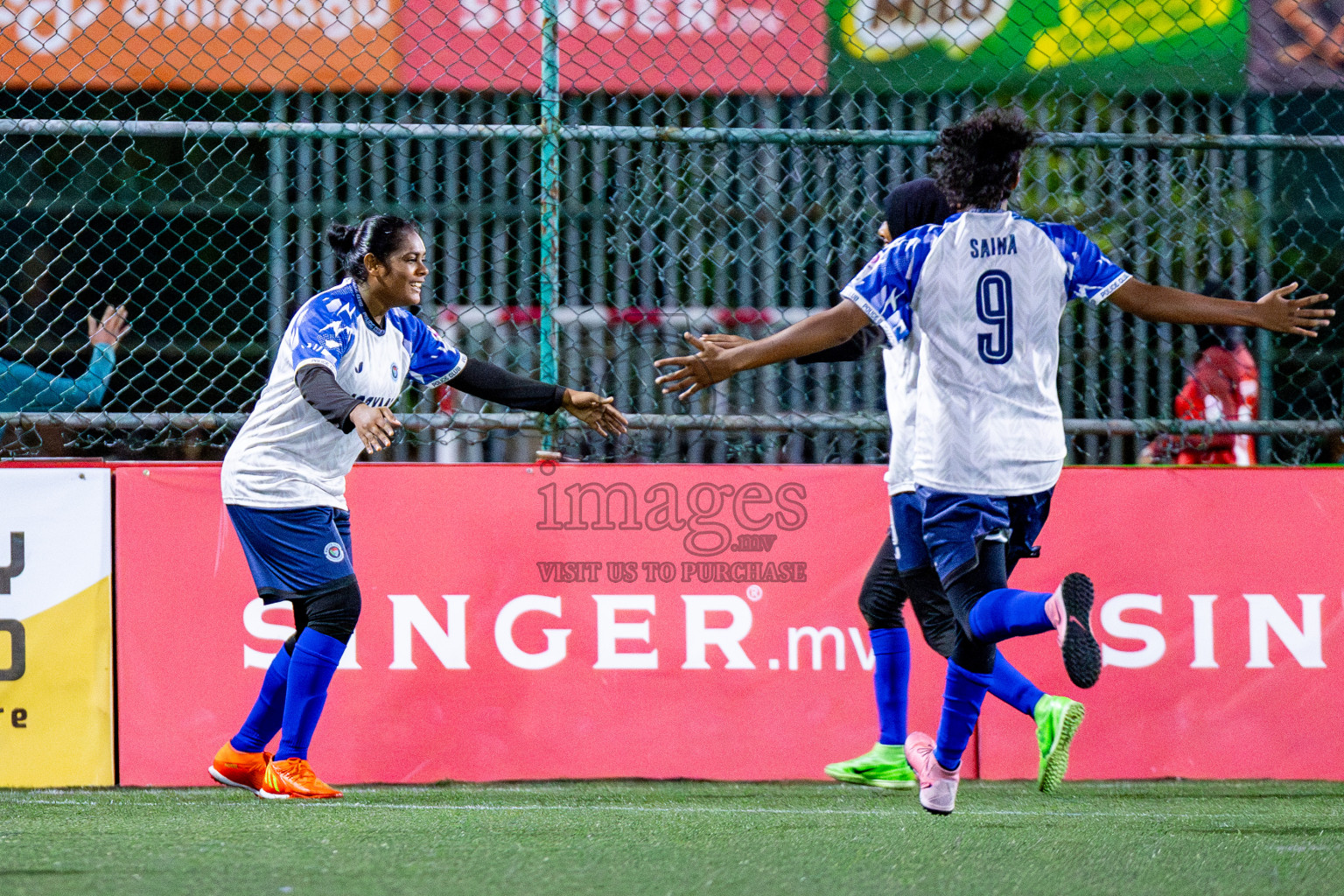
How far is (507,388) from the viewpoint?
4930mm

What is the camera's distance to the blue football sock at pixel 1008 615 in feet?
11.8

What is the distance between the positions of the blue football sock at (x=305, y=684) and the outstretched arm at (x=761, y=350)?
153 cm

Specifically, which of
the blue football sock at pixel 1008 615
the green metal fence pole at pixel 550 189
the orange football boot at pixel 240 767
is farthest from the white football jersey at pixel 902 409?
the orange football boot at pixel 240 767

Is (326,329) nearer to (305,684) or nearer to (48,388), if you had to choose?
(305,684)

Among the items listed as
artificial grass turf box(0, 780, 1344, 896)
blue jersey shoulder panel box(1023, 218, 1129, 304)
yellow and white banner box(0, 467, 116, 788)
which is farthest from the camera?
yellow and white banner box(0, 467, 116, 788)

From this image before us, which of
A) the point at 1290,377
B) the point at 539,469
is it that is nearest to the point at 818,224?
the point at 539,469

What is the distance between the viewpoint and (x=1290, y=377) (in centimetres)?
567

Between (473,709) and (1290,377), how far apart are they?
128 inches

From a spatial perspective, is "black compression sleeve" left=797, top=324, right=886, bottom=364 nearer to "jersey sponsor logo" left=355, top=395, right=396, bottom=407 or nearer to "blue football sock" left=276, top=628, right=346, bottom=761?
"jersey sponsor logo" left=355, top=395, right=396, bottom=407

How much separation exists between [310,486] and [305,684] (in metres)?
0.61

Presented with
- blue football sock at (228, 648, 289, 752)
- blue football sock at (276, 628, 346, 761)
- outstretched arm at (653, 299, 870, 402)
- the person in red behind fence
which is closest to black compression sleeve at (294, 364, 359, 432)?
blue football sock at (276, 628, 346, 761)

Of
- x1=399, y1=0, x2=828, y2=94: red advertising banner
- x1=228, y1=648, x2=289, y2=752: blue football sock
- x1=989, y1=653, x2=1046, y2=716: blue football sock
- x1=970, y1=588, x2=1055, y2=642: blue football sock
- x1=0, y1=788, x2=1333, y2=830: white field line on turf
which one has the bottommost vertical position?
x1=0, y1=788, x2=1333, y2=830: white field line on turf

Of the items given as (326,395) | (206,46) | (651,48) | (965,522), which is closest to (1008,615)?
(965,522)

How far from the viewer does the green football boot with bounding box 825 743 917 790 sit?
4.93 metres
